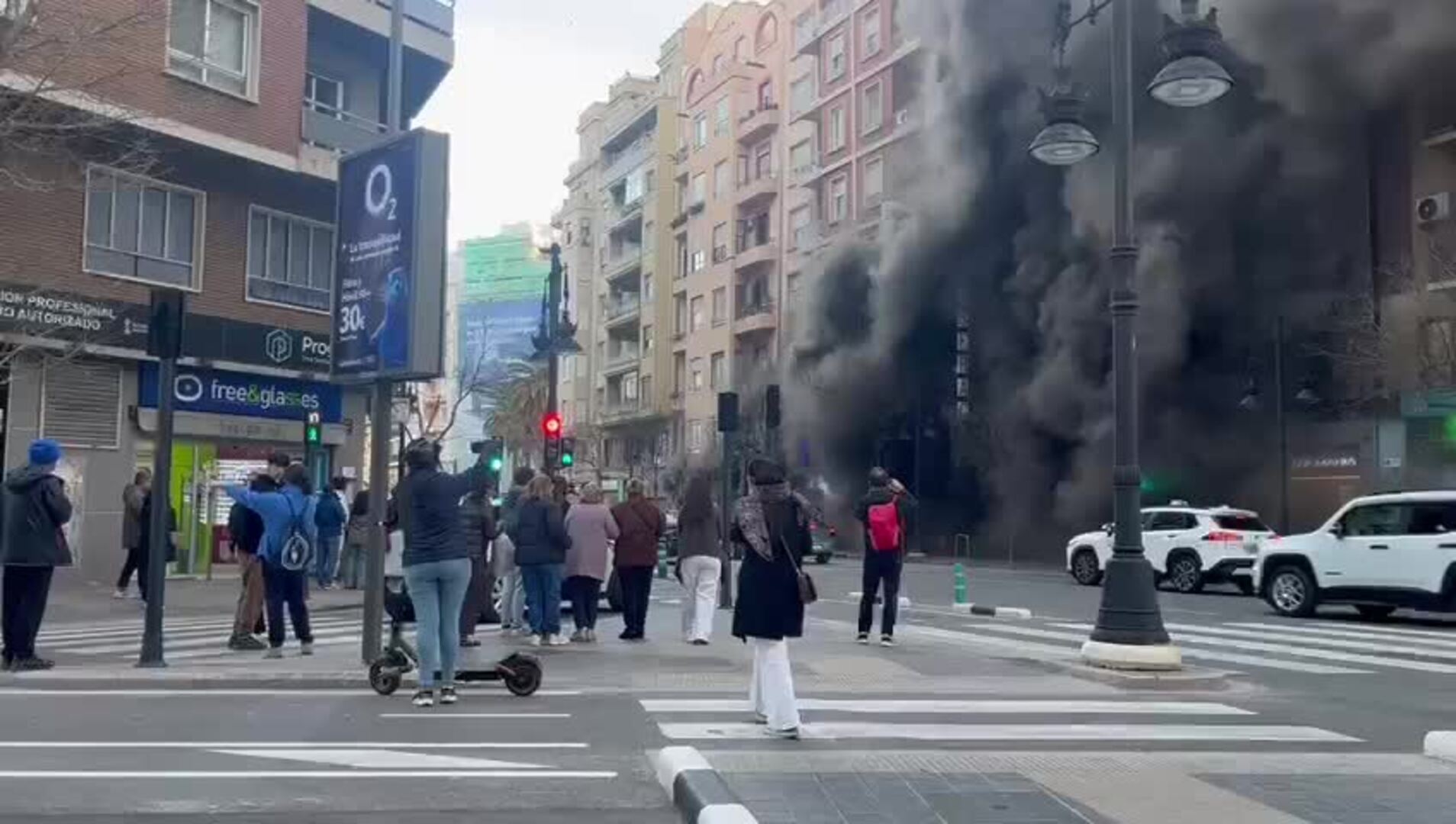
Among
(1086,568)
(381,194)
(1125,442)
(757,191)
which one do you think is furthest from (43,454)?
(757,191)

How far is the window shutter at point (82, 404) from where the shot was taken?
65.4 ft

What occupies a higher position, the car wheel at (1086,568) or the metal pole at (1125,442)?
the metal pole at (1125,442)

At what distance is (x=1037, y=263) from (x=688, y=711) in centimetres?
3214

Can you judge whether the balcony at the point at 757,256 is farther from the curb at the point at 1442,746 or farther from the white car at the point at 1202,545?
the curb at the point at 1442,746

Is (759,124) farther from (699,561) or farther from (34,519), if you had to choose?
(34,519)

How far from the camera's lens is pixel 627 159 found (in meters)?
72.2

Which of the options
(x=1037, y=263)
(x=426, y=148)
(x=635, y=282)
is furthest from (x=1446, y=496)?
(x=635, y=282)

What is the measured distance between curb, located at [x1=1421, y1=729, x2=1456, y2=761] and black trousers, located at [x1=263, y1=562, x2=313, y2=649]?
8572 mm

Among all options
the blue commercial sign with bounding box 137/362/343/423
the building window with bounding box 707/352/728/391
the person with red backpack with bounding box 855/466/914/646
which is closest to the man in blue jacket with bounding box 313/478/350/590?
the blue commercial sign with bounding box 137/362/343/423

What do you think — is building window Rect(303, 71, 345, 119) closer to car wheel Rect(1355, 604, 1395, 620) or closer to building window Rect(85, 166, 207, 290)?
building window Rect(85, 166, 207, 290)

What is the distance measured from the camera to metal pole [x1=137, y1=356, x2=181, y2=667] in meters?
10.8

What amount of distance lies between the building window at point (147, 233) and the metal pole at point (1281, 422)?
22232 mm

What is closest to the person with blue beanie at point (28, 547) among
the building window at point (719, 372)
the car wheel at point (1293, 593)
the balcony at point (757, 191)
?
the car wheel at point (1293, 593)

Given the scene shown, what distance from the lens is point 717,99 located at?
62500 mm
